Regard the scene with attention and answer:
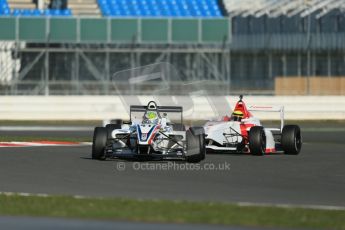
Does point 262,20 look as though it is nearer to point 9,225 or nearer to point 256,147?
point 256,147

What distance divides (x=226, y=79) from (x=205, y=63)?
1.13m

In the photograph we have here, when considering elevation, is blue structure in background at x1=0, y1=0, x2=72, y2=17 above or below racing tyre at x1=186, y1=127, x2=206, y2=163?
above

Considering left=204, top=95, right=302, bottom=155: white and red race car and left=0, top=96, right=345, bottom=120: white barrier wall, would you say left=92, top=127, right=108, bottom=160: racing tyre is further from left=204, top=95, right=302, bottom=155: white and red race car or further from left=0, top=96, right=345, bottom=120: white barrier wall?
left=0, top=96, right=345, bottom=120: white barrier wall

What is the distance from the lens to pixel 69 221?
9.72 m

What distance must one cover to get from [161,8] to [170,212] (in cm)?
3815

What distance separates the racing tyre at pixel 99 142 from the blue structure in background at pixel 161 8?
29641mm

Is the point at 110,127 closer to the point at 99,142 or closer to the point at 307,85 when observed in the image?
the point at 99,142

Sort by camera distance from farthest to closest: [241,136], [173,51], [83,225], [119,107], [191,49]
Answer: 1. [191,49]
2. [173,51]
3. [119,107]
4. [241,136]
5. [83,225]

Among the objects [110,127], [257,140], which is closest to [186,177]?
[110,127]

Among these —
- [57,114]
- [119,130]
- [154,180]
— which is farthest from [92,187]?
[57,114]

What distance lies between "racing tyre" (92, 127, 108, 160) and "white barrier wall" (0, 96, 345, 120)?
1688 cm

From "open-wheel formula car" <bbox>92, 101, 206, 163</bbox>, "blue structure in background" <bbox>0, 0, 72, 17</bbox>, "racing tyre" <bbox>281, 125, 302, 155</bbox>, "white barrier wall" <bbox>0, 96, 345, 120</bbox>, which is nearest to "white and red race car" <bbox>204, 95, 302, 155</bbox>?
"racing tyre" <bbox>281, 125, 302, 155</bbox>

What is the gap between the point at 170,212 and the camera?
34.4ft

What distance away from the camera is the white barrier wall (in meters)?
35.6
